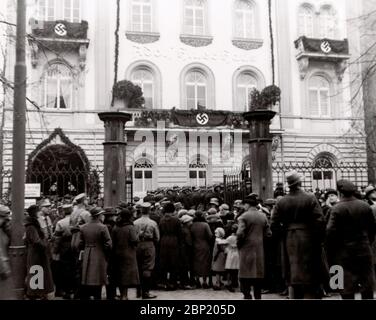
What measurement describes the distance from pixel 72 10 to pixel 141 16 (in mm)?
3651

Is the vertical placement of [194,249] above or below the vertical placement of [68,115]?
below

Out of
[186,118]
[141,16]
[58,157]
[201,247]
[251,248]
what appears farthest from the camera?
[141,16]

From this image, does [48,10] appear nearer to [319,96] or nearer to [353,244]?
[319,96]

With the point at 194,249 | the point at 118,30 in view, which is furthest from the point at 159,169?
the point at 194,249

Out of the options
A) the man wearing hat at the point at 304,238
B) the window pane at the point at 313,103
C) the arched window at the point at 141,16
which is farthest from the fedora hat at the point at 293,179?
the window pane at the point at 313,103

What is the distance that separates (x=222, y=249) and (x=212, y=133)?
16184 mm

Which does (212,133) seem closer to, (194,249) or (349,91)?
(349,91)

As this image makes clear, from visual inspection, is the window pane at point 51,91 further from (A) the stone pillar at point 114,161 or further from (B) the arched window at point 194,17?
(A) the stone pillar at point 114,161

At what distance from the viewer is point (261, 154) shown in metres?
13.7

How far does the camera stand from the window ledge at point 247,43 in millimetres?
29102

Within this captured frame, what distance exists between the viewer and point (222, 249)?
11.6 meters

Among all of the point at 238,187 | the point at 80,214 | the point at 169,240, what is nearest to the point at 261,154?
the point at 238,187

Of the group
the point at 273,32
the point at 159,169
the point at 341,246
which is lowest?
the point at 341,246

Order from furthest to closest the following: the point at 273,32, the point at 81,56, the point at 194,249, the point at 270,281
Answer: the point at 273,32, the point at 81,56, the point at 194,249, the point at 270,281
